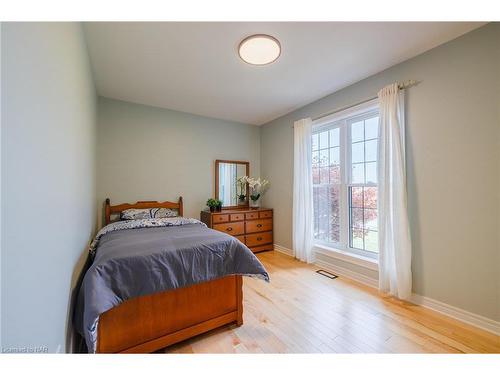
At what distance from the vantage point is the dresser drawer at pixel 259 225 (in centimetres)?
361

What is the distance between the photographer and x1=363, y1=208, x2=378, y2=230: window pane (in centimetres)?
250

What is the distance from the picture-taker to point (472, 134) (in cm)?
169

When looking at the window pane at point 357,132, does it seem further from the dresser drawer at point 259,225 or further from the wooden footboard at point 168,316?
the wooden footboard at point 168,316

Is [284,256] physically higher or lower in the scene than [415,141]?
lower

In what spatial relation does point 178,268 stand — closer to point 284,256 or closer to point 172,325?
point 172,325

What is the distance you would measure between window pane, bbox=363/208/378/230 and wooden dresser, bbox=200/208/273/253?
1.67 meters

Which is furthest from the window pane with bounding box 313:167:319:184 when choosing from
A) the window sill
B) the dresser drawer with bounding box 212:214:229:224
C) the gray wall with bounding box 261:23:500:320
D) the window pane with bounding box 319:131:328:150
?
the dresser drawer with bounding box 212:214:229:224

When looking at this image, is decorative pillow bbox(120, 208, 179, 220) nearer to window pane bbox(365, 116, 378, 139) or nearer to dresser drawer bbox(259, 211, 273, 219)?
dresser drawer bbox(259, 211, 273, 219)

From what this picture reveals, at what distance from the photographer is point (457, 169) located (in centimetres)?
177

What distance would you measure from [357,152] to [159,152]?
2.92 metres

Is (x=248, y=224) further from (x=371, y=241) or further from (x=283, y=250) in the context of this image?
(x=371, y=241)

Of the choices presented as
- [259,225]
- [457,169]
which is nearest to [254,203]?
[259,225]
